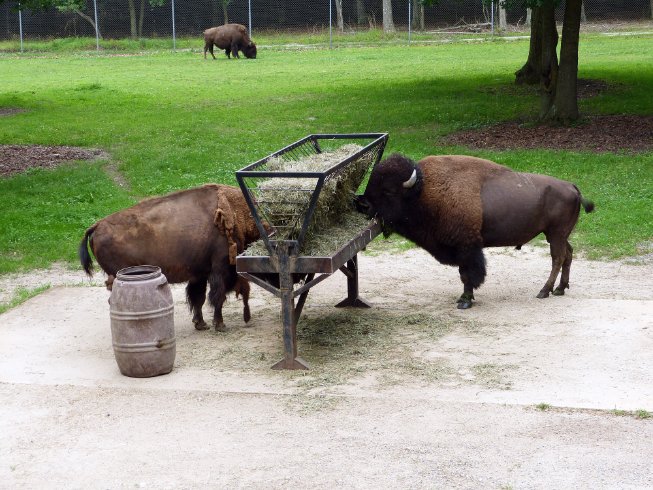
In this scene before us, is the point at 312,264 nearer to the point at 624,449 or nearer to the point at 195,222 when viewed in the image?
the point at 195,222

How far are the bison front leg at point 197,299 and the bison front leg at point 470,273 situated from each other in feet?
8.23

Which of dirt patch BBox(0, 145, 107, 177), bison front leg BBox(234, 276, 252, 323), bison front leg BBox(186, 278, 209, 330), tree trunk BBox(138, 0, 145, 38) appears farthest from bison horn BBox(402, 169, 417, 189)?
tree trunk BBox(138, 0, 145, 38)

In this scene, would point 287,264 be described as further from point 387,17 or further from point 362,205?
point 387,17

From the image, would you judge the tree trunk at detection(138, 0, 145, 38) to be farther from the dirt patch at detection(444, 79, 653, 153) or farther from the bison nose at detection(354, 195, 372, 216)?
Result: the bison nose at detection(354, 195, 372, 216)

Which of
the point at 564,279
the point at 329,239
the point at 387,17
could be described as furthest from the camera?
the point at 387,17

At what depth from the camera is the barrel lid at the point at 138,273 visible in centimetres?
764

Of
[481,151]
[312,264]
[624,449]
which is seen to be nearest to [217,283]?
[312,264]

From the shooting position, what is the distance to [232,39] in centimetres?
3869

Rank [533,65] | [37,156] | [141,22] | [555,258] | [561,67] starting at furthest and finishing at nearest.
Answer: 1. [141,22]
2. [533,65]
3. [561,67]
4. [37,156]
5. [555,258]

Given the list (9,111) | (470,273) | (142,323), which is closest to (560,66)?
(470,273)

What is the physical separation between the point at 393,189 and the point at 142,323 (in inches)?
115

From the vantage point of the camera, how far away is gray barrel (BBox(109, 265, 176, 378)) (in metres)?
7.54

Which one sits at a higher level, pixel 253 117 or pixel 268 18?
pixel 268 18

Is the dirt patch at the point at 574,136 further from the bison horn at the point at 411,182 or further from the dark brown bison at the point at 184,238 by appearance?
the dark brown bison at the point at 184,238
